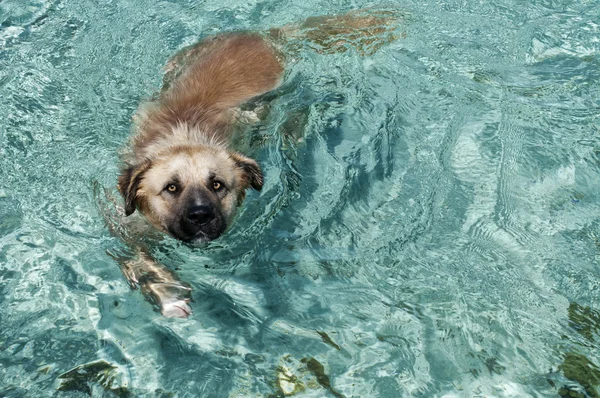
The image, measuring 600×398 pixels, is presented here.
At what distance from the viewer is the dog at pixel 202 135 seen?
4.93 meters

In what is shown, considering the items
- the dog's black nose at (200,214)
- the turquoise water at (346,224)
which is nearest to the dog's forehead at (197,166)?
the dog's black nose at (200,214)

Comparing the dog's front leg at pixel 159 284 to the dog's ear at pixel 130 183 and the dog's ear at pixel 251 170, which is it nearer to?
the dog's ear at pixel 130 183

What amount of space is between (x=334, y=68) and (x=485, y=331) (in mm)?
3594

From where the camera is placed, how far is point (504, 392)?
3.90 m

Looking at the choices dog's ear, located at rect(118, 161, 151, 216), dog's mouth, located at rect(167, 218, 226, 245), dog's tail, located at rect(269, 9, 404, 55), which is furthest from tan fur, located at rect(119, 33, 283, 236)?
dog's tail, located at rect(269, 9, 404, 55)

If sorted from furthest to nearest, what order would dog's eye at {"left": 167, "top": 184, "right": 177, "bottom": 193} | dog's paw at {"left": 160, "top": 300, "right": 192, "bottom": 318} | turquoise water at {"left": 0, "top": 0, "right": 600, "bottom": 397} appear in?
dog's eye at {"left": 167, "top": 184, "right": 177, "bottom": 193} → dog's paw at {"left": 160, "top": 300, "right": 192, "bottom": 318} → turquoise water at {"left": 0, "top": 0, "right": 600, "bottom": 397}

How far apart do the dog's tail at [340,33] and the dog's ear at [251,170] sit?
1932 millimetres

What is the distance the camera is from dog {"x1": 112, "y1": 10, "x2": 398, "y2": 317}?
493 cm

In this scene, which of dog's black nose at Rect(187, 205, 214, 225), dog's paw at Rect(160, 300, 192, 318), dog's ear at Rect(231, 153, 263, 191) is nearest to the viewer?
dog's paw at Rect(160, 300, 192, 318)

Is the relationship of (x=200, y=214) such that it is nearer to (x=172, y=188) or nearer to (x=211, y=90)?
(x=172, y=188)

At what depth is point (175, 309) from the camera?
445 centimetres

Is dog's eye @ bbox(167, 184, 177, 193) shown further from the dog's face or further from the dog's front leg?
the dog's front leg

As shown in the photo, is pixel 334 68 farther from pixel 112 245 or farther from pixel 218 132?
pixel 112 245

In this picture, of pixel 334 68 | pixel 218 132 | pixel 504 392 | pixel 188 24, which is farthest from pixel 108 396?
pixel 188 24
